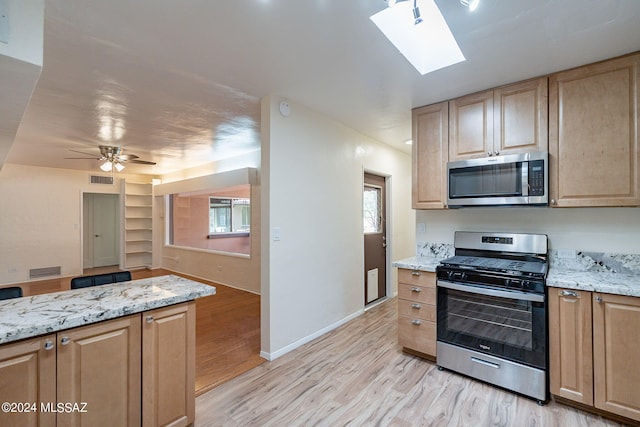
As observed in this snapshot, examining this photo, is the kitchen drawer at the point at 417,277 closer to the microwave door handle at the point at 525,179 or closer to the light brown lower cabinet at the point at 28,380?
the microwave door handle at the point at 525,179

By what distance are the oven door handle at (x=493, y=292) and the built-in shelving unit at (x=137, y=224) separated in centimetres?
743

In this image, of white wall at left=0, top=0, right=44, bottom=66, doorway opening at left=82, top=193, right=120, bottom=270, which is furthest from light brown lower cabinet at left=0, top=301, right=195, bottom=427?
doorway opening at left=82, top=193, right=120, bottom=270

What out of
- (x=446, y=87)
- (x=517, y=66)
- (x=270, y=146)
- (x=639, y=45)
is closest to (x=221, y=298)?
(x=270, y=146)

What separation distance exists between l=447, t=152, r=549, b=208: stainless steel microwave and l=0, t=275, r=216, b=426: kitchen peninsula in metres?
2.27

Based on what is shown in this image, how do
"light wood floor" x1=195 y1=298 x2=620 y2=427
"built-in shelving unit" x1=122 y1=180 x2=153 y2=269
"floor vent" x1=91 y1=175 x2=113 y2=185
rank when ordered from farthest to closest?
"built-in shelving unit" x1=122 y1=180 x2=153 y2=269
"floor vent" x1=91 y1=175 x2=113 y2=185
"light wood floor" x1=195 y1=298 x2=620 y2=427

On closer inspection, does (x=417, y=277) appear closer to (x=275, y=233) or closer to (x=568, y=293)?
(x=568, y=293)

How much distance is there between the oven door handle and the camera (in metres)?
2.10

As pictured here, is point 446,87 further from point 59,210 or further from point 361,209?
point 59,210

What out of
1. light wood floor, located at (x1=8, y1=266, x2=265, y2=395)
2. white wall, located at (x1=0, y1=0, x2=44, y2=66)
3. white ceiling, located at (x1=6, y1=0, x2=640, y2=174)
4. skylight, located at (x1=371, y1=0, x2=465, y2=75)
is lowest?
light wood floor, located at (x1=8, y1=266, x2=265, y2=395)

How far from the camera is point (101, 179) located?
7.00m

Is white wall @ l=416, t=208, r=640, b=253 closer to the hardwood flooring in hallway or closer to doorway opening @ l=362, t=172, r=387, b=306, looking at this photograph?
doorway opening @ l=362, t=172, r=387, b=306

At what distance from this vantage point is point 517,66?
2.23 metres

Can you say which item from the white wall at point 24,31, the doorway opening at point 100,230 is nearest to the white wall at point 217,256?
the doorway opening at point 100,230

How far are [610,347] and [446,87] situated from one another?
88.9 inches
